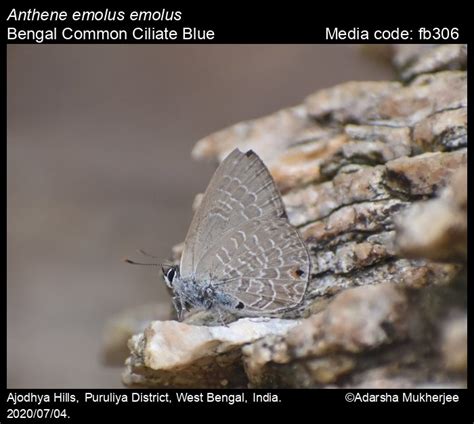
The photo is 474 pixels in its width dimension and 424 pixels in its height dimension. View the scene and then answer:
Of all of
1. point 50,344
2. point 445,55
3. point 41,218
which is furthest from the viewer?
point 41,218

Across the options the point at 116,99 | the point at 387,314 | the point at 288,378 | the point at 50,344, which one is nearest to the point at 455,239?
the point at 387,314

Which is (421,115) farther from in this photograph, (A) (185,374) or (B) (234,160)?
(A) (185,374)

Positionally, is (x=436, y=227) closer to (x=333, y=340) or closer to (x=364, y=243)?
(x=333, y=340)

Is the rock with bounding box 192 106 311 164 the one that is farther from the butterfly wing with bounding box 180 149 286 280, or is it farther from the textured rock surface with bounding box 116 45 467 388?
the butterfly wing with bounding box 180 149 286 280

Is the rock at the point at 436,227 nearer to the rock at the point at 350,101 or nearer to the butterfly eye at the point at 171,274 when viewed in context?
the butterfly eye at the point at 171,274

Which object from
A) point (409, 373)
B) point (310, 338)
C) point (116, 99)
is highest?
point (116, 99)

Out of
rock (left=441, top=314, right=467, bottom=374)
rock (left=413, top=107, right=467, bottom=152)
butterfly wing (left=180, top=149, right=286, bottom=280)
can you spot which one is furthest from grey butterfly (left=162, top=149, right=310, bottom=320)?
rock (left=441, top=314, right=467, bottom=374)

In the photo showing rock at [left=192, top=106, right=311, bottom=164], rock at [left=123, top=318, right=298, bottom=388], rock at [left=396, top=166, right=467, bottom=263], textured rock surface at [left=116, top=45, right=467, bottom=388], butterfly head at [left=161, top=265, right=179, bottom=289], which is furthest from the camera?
rock at [left=192, top=106, right=311, bottom=164]
